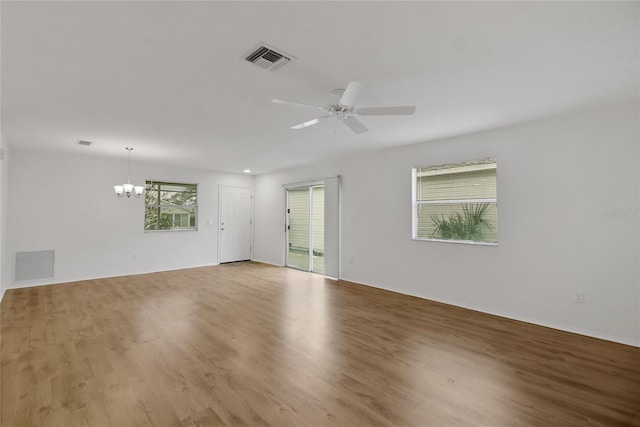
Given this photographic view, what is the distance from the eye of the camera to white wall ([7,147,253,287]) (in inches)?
215

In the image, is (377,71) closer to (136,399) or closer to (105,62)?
(105,62)

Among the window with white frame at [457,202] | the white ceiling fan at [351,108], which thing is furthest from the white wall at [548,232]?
the white ceiling fan at [351,108]

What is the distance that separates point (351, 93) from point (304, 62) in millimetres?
431

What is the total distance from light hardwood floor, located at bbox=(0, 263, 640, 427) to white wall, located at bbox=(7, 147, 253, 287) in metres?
1.51

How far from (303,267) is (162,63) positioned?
5662mm

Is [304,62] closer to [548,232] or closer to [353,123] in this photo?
[353,123]

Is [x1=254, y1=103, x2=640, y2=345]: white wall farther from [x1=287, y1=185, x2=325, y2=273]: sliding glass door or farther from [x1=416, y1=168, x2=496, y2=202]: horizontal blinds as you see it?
[x1=287, y1=185, x2=325, y2=273]: sliding glass door

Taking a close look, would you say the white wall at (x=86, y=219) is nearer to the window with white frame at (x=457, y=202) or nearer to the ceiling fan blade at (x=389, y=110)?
the window with white frame at (x=457, y=202)

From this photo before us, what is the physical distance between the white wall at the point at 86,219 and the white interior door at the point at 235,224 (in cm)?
89

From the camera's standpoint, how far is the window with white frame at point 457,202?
4293 millimetres

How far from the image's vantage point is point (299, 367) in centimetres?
263

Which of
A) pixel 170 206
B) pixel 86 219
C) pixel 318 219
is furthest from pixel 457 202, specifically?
pixel 86 219

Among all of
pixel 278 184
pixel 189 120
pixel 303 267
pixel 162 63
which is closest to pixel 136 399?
pixel 162 63

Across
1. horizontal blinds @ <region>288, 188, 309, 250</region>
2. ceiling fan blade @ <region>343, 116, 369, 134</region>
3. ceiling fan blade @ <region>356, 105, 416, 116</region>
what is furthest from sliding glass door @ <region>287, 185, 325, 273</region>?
ceiling fan blade @ <region>356, 105, 416, 116</region>
